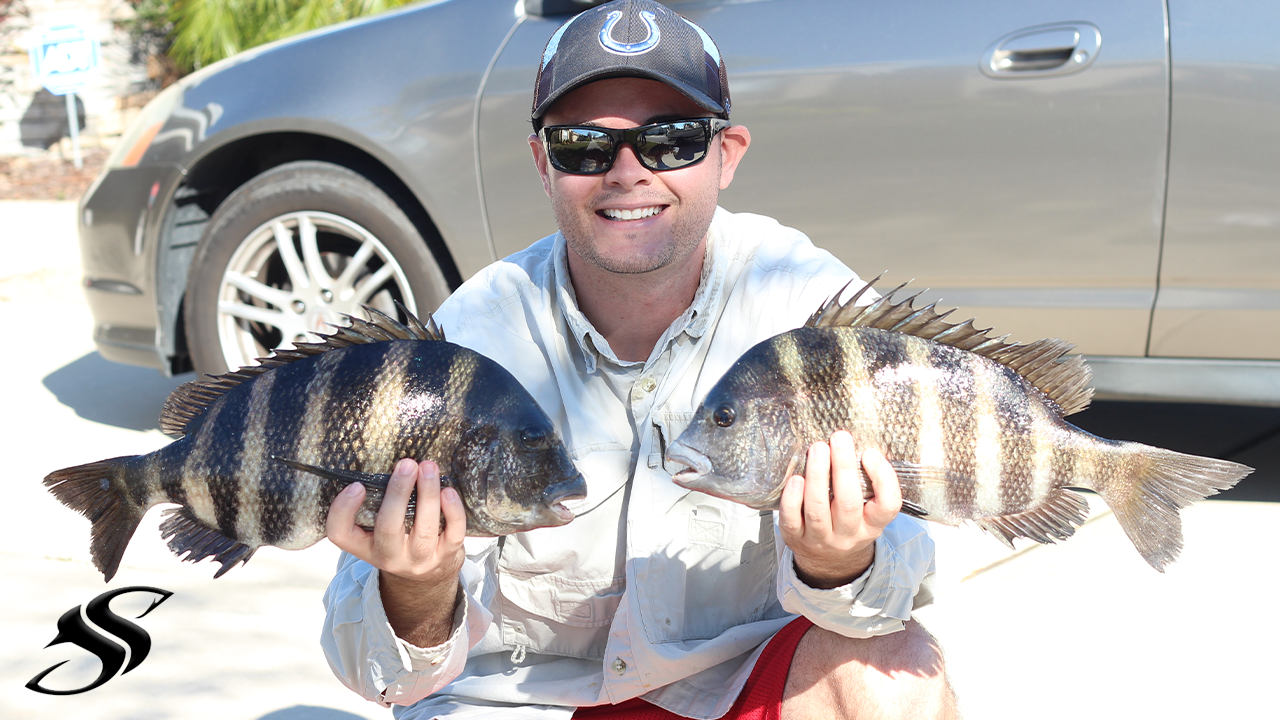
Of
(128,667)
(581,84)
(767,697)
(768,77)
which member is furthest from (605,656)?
(768,77)

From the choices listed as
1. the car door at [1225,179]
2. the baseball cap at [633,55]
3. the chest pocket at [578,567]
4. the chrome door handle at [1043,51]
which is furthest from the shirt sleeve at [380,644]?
the car door at [1225,179]

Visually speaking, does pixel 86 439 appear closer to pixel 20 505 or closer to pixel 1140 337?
pixel 20 505

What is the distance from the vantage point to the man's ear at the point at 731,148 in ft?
7.30

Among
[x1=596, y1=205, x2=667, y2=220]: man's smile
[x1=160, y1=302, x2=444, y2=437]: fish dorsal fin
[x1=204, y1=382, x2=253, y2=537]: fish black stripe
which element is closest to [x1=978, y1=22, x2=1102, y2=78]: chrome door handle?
[x1=596, y1=205, x2=667, y2=220]: man's smile

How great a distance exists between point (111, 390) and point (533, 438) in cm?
437

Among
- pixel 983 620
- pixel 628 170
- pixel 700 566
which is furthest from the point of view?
pixel 983 620

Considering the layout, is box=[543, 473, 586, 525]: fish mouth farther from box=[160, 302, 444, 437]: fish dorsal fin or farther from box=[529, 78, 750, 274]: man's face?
box=[529, 78, 750, 274]: man's face

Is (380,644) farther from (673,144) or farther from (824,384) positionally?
(673,144)

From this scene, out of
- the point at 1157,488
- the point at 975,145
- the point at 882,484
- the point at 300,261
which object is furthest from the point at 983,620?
the point at 300,261

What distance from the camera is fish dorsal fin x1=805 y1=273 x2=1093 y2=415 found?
1.74 m

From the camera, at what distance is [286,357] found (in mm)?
1717

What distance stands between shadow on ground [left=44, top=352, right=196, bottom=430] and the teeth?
3.31 m

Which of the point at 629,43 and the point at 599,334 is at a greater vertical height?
the point at 629,43

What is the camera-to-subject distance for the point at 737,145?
2.24 metres
